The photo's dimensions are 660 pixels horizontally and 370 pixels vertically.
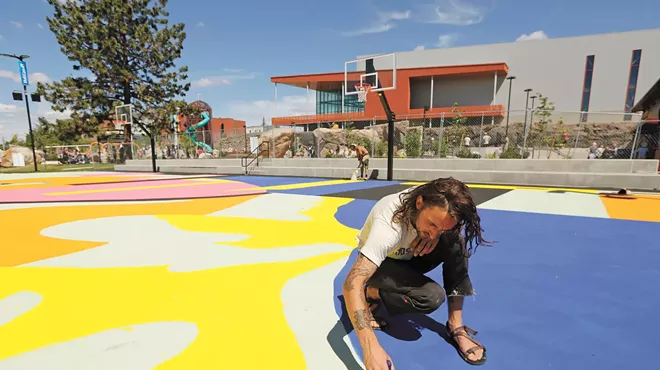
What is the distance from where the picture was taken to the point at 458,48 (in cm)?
4844

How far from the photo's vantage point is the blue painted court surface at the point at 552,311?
6.63 feet

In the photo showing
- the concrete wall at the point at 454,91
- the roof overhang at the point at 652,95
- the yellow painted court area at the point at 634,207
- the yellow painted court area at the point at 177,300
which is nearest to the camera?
the yellow painted court area at the point at 177,300

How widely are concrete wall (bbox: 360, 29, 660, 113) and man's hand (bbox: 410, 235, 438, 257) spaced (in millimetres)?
45942

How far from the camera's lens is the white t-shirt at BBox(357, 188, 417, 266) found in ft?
5.84

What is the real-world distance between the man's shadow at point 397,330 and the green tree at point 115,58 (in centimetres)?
2925

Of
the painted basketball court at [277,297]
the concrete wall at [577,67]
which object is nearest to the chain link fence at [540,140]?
the painted basketball court at [277,297]

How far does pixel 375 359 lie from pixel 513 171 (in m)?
12.2

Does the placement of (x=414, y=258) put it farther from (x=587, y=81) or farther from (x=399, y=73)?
(x=587, y=81)

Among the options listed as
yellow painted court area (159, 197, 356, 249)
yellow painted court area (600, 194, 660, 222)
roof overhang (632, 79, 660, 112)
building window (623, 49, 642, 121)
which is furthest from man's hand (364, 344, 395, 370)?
building window (623, 49, 642, 121)

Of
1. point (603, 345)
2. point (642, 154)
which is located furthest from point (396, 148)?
point (603, 345)

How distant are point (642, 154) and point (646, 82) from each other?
39644 millimetres

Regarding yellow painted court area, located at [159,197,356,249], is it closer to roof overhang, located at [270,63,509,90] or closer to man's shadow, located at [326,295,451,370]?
man's shadow, located at [326,295,451,370]

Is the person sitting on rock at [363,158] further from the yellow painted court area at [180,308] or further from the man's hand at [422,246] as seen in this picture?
the man's hand at [422,246]

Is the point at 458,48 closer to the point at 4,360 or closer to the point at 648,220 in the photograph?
the point at 648,220
